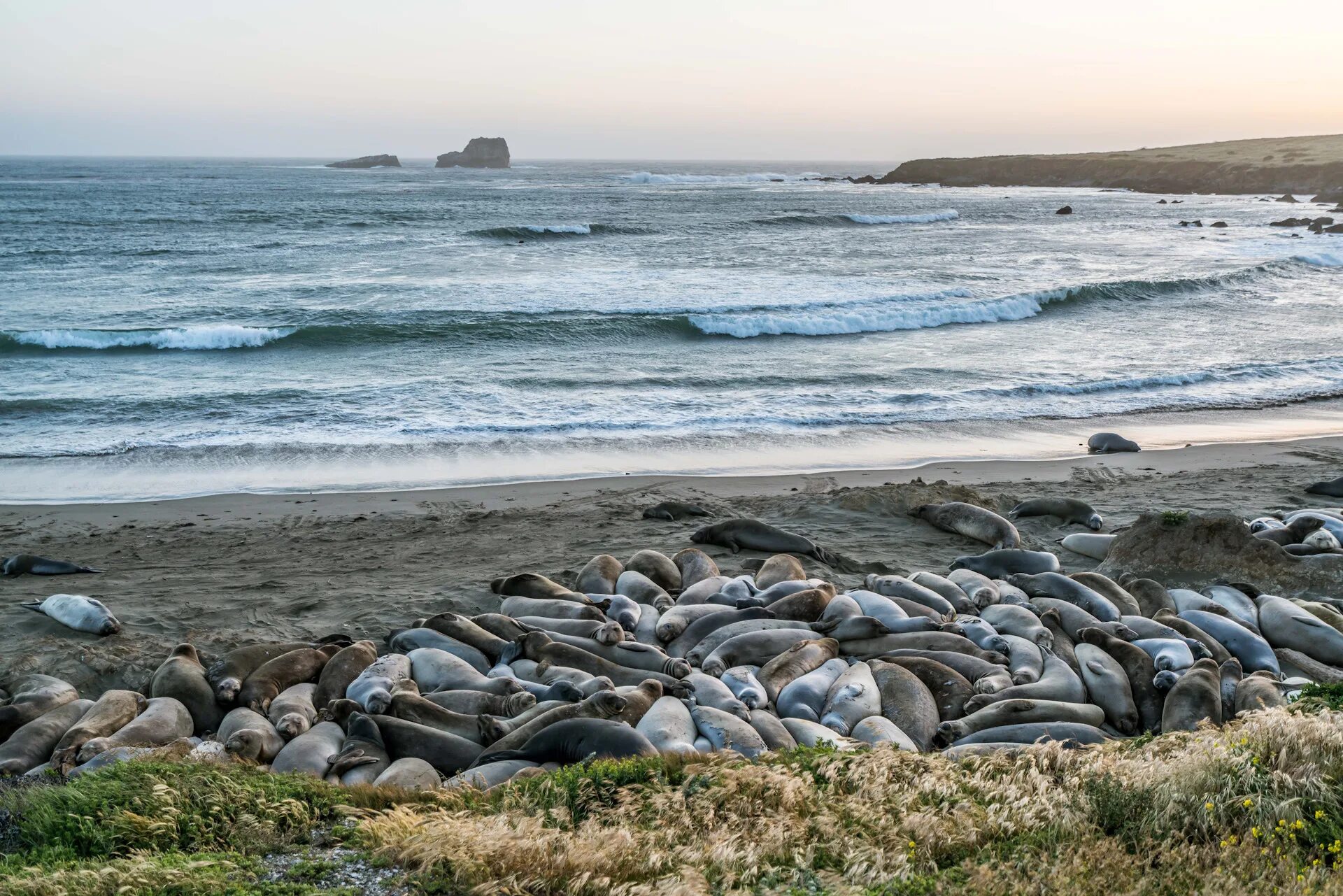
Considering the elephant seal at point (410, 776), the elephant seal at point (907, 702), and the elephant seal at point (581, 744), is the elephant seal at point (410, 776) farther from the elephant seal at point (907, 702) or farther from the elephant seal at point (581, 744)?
the elephant seal at point (907, 702)

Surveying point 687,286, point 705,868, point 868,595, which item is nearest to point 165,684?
point 705,868

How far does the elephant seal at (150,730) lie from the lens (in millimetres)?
6109

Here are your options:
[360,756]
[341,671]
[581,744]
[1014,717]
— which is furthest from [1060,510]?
[360,756]

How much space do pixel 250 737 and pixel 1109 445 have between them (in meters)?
13.2

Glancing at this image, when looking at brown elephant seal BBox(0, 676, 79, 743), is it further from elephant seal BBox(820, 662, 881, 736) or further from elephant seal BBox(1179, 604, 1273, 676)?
elephant seal BBox(1179, 604, 1273, 676)

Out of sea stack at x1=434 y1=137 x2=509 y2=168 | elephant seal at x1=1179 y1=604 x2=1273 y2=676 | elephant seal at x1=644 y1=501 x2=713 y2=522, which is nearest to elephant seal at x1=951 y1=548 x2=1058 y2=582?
elephant seal at x1=1179 y1=604 x2=1273 y2=676

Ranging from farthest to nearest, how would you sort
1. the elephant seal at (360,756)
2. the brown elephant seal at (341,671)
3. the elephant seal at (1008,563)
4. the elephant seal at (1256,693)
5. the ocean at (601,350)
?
the ocean at (601,350)
the elephant seal at (1008,563)
the brown elephant seal at (341,671)
the elephant seal at (1256,693)
the elephant seal at (360,756)

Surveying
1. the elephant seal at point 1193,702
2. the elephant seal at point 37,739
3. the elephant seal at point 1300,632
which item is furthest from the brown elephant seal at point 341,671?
the elephant seal at point 1300,632

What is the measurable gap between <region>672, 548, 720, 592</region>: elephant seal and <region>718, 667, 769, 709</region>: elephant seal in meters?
2.33

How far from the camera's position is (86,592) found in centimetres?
957

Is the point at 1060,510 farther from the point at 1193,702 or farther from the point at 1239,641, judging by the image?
the point at 1193,702

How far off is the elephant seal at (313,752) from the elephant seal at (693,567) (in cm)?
396

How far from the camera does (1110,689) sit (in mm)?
7109

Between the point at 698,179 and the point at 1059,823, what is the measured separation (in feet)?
459
